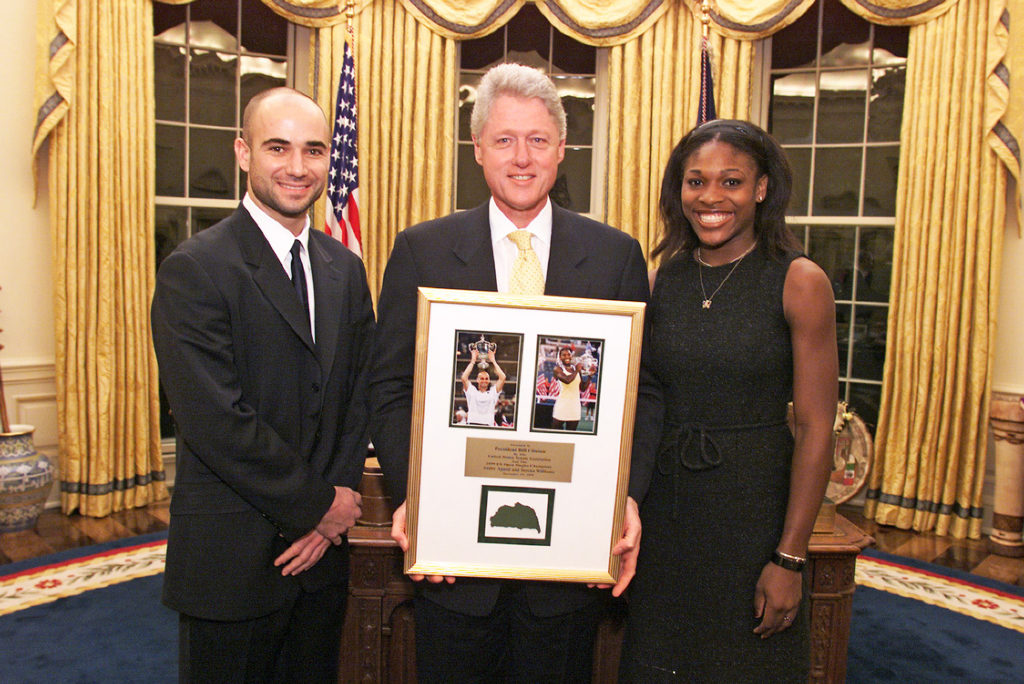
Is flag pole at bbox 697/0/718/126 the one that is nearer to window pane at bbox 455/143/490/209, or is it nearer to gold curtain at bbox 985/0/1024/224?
gold curtain at bbox 985/0/1024/224

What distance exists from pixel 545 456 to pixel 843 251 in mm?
4360

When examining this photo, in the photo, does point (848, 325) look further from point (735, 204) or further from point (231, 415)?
point (231, 415)

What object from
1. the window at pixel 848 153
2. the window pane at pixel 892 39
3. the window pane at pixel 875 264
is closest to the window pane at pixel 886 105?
the window at pixel 848 153

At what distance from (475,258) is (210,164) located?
4.15 meters

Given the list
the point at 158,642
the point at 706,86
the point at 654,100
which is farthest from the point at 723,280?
the point at 654,100

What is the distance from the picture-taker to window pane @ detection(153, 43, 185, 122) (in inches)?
196

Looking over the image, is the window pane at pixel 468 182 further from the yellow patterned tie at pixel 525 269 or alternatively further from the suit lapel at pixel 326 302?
the yellow patterned tie at pixel 525 269

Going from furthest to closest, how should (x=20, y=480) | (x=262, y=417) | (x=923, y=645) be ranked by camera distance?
(x=20, y=480), (x=923, y=645), (x=262, y=417)

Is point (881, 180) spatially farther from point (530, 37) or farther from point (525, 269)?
point (525, 269)

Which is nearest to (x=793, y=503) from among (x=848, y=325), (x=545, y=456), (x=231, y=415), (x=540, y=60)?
(x=545, y=456)

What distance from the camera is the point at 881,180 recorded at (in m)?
5.06

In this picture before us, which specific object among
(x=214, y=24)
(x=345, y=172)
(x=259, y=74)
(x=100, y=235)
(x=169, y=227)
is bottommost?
(x=100, y=235)

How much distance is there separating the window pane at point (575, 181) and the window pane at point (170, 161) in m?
2.42

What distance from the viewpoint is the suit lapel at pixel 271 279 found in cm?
171
